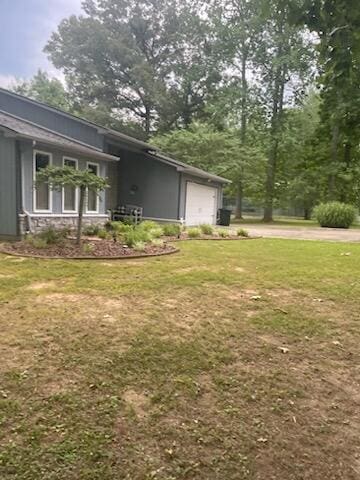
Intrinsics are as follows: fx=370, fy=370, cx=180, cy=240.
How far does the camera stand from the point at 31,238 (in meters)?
8.34

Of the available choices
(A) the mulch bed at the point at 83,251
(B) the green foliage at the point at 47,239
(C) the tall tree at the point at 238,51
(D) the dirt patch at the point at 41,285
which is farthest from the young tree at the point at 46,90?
(D) the dirt patch at the point at 41,285

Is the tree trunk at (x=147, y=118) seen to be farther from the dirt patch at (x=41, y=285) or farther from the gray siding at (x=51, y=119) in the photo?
the dirt patch at (x=41, y=285)

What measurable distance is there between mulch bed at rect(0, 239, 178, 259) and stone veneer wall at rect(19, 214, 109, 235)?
939 millimetres

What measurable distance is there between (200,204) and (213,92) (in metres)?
15.3

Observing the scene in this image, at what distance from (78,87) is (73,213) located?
2127 centimetres

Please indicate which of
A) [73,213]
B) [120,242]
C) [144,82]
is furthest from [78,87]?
[120,242]

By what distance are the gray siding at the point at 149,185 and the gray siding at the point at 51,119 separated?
10.4 ft

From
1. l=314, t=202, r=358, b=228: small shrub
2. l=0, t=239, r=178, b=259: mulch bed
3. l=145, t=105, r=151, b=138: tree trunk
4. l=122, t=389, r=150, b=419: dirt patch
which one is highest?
l=145, t=105, r=151, b=138: tree trunk

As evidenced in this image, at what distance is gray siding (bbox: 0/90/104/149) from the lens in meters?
13.1

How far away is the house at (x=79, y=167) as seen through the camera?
30.2ft

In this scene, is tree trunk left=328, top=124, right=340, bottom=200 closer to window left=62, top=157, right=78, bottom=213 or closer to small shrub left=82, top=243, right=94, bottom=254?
window left=62, top=157, right=78, bottom=213

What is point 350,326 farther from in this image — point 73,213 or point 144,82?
point 144,82

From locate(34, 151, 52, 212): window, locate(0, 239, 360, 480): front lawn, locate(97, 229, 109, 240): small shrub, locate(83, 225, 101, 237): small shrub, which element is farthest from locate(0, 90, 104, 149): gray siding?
locate(0, 239, 360, 480): front lawn

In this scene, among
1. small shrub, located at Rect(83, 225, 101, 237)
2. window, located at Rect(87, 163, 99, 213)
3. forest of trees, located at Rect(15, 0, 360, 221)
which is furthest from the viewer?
forest of trees, located at Rect(15, 0, 360, 221)
